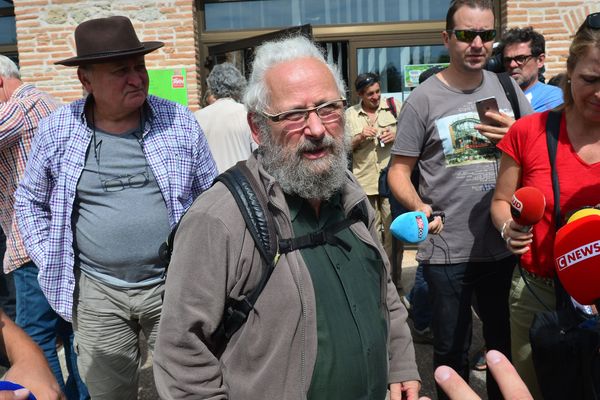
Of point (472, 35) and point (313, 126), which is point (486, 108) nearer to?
point (472, 35)

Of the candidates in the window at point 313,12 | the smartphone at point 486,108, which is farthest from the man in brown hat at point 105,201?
the window at point 313,12

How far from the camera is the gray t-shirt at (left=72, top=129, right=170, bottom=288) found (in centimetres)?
253

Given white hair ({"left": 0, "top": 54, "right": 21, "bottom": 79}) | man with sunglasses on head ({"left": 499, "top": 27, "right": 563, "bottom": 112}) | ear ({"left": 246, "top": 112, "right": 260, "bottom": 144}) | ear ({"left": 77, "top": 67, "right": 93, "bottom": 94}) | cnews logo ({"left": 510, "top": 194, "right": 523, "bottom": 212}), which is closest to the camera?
ear ({"left": 246, "top": 112, "right": 260, "bottom": 144})

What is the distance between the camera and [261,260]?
1.58 meters

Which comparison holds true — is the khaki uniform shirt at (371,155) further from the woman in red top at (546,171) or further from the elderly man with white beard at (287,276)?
the elderly man with white beard at (287,276)

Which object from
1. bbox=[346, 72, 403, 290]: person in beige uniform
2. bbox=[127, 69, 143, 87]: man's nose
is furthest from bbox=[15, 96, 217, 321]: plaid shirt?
bbox=[346, 72, 403, 290]: person in beige uniform

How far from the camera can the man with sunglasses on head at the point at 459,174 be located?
2.77m

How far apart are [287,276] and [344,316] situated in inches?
9.2

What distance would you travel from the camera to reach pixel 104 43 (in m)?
2.57

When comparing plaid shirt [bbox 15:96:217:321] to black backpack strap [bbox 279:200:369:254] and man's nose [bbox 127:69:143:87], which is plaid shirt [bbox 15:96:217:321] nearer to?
man's nose [bbox 127:69:143:87]

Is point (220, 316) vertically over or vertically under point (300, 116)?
under

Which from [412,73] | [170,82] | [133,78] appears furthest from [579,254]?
[170,82]

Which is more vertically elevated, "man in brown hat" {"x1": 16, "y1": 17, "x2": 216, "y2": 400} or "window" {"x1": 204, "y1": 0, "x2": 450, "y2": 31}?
"window" {"x1": 204, "y1": 0, "x2": 450, "y2": 31}

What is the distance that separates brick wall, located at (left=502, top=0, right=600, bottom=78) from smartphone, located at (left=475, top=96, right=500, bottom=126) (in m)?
4.12
